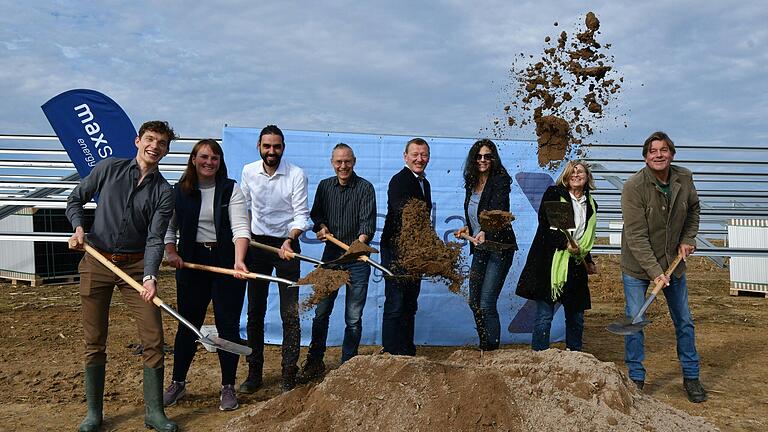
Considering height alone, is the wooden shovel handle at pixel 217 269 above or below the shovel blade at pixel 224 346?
above

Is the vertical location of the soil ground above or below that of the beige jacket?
below

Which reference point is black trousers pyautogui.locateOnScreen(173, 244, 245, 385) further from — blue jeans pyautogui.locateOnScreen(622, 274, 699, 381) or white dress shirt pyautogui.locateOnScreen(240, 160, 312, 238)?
blue jeans pyautogui.locateOnScreen(622, 274, 699, 381)

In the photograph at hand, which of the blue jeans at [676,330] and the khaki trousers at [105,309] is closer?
the khaki trousers at [105,309]

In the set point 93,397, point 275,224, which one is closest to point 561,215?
point 275,224

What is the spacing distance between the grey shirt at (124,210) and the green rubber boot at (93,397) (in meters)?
0.73

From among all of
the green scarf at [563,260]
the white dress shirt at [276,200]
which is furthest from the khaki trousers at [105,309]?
the green scarf at [563,260]

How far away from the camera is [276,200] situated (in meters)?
4.40

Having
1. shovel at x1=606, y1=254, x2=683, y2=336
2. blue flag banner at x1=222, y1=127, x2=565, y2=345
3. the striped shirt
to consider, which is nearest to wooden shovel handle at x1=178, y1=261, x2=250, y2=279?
the striped shirt

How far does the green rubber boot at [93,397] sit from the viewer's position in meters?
3.60

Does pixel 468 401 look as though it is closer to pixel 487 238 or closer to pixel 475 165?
pixel 487 238

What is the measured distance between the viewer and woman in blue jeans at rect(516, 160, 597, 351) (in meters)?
4.47

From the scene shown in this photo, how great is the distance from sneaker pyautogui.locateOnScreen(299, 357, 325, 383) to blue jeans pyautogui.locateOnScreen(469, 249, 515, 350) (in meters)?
1.26

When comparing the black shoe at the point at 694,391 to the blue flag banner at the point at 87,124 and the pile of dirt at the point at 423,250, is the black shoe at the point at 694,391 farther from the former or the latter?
the blue flag banner at the point at 87,124

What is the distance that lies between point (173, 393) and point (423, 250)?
1938mm
